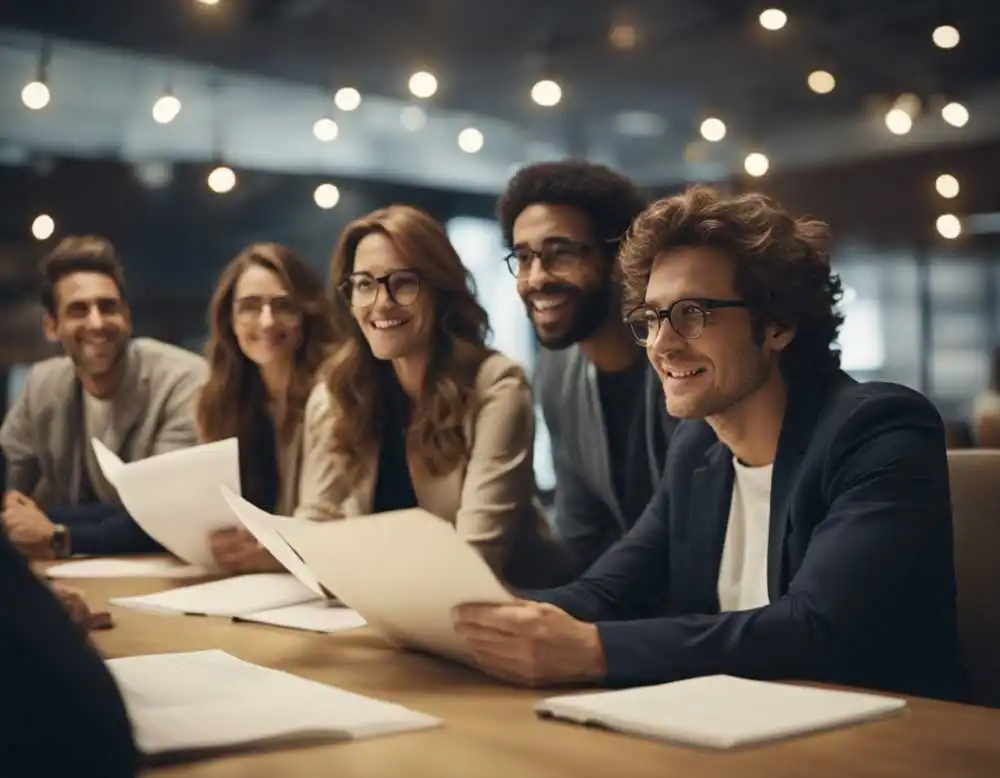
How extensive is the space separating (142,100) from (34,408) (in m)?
1.97

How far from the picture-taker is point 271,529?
57.6 inches

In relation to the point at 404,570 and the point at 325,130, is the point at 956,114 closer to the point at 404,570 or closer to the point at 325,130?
the point at 325,130

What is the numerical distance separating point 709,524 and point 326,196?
162 inches

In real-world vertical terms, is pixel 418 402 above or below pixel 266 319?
below

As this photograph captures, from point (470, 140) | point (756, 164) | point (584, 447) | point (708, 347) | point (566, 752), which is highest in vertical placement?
point (470, 140)

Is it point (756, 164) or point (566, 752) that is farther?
point (756, 164)

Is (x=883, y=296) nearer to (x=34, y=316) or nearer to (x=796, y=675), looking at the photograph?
(x=34, y=316)

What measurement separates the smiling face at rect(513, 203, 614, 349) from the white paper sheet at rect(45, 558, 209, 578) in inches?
31.3

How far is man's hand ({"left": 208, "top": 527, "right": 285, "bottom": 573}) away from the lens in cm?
213

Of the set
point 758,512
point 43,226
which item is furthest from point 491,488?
point 43,226

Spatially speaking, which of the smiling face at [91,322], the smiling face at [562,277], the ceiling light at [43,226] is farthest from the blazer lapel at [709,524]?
the ceiling light at [43,226]

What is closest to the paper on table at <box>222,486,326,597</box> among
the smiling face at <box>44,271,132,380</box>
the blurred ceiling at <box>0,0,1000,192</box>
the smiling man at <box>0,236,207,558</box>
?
the smiling man at <box>0,236,207,558</box>

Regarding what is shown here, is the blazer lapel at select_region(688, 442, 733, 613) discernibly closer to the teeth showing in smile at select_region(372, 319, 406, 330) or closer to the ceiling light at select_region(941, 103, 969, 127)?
the teeth showing in smile at select_region(372, 319, 406, 330)

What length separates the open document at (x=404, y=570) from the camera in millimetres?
1229
